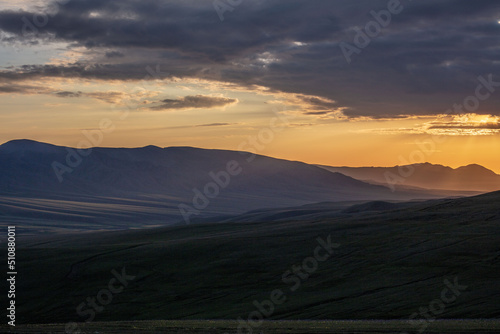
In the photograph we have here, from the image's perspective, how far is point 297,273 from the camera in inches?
3718

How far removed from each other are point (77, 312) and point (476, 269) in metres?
61.9

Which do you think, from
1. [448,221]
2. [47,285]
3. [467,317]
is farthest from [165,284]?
[448,221]

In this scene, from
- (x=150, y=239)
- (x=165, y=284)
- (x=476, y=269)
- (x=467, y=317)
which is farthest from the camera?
(x=150, y=239)

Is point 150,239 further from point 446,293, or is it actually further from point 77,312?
point 446,293

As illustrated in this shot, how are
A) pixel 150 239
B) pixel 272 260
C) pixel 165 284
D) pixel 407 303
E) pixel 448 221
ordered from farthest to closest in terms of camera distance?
pixel 150 239 < pixel 448 221 < pixel 272 260 < pixel 165 284 < pixel 407 303

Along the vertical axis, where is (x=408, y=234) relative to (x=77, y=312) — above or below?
above

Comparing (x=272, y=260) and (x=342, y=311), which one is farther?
(x=272, y=260)

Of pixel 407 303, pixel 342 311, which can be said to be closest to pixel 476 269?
pixel 407 303

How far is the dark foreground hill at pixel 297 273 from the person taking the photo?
223 ft

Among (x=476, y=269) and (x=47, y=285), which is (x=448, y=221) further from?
(x=47, y=285)

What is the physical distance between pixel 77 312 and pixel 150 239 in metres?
67.1

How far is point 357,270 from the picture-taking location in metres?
89.1

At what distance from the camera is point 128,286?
98188 mm

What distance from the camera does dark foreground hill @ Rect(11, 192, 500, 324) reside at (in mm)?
67875
